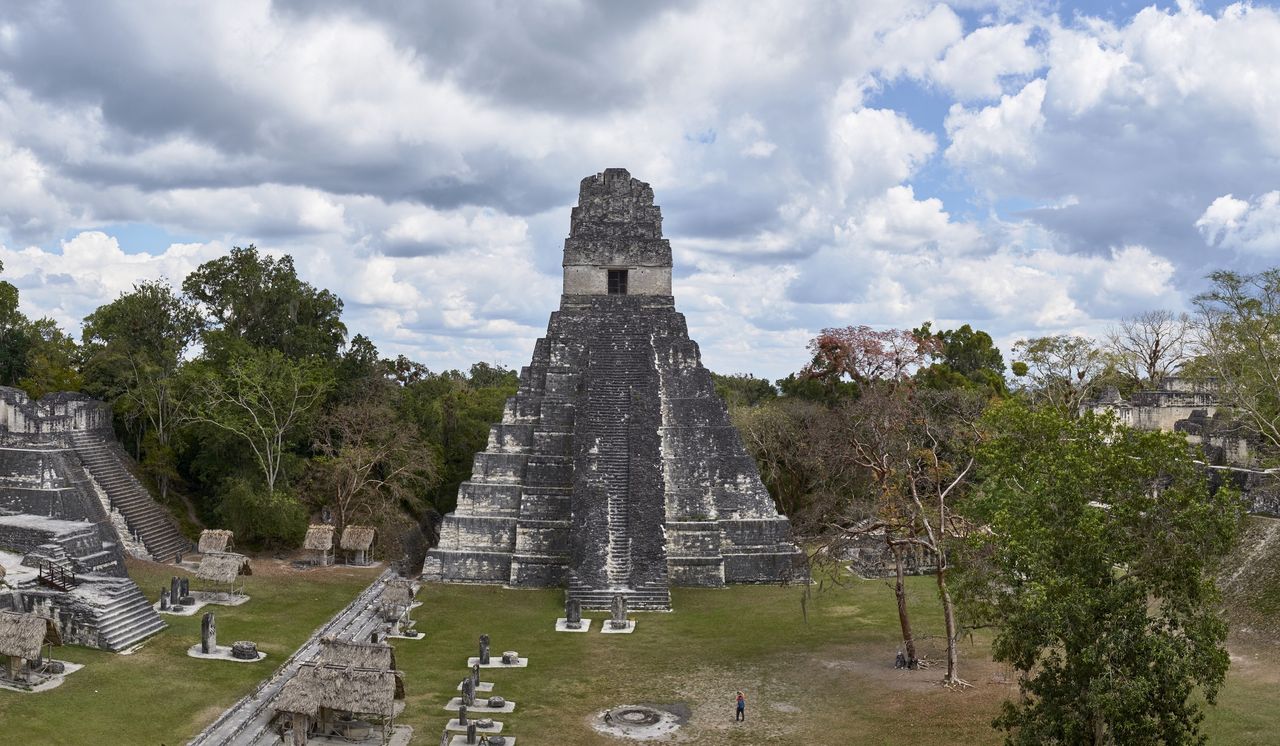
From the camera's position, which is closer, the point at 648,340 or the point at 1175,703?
the point at 1175,703

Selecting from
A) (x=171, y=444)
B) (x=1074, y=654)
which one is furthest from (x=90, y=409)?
(x=1074, y=654)

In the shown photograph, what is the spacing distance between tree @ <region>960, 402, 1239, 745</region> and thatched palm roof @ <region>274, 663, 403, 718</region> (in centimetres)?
886

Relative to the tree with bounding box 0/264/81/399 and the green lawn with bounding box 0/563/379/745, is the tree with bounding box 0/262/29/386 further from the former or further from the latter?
the green lawn with bounding box 0/563/379/745

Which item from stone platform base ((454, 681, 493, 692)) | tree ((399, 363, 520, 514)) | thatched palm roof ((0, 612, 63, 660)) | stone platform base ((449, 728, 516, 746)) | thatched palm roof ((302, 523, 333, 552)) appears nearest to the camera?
stone platform base ((449, 728, 516, 746))

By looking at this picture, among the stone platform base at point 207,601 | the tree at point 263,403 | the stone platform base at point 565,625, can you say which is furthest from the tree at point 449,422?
the stone platform base at point 565,625

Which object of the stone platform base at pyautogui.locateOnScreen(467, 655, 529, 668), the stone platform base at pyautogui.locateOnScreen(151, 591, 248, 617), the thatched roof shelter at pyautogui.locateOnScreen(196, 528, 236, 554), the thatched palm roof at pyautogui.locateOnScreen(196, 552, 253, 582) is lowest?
the stone platform base at pyautogui.locateOnScreen(467, 655, 529, 668)

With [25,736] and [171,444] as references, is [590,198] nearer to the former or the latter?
[171,444]

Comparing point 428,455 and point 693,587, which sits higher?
point 428,455

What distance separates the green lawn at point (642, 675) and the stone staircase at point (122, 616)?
37 centimetres

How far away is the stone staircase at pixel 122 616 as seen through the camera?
1917 cm

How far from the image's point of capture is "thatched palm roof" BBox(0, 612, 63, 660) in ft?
54.6

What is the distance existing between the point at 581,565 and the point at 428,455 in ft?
30.5

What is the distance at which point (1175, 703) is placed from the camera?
11.8 meters

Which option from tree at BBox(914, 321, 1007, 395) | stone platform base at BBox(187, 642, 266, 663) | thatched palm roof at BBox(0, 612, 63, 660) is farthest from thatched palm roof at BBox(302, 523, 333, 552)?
tree at BBox(914, 321, 1007, 395)
